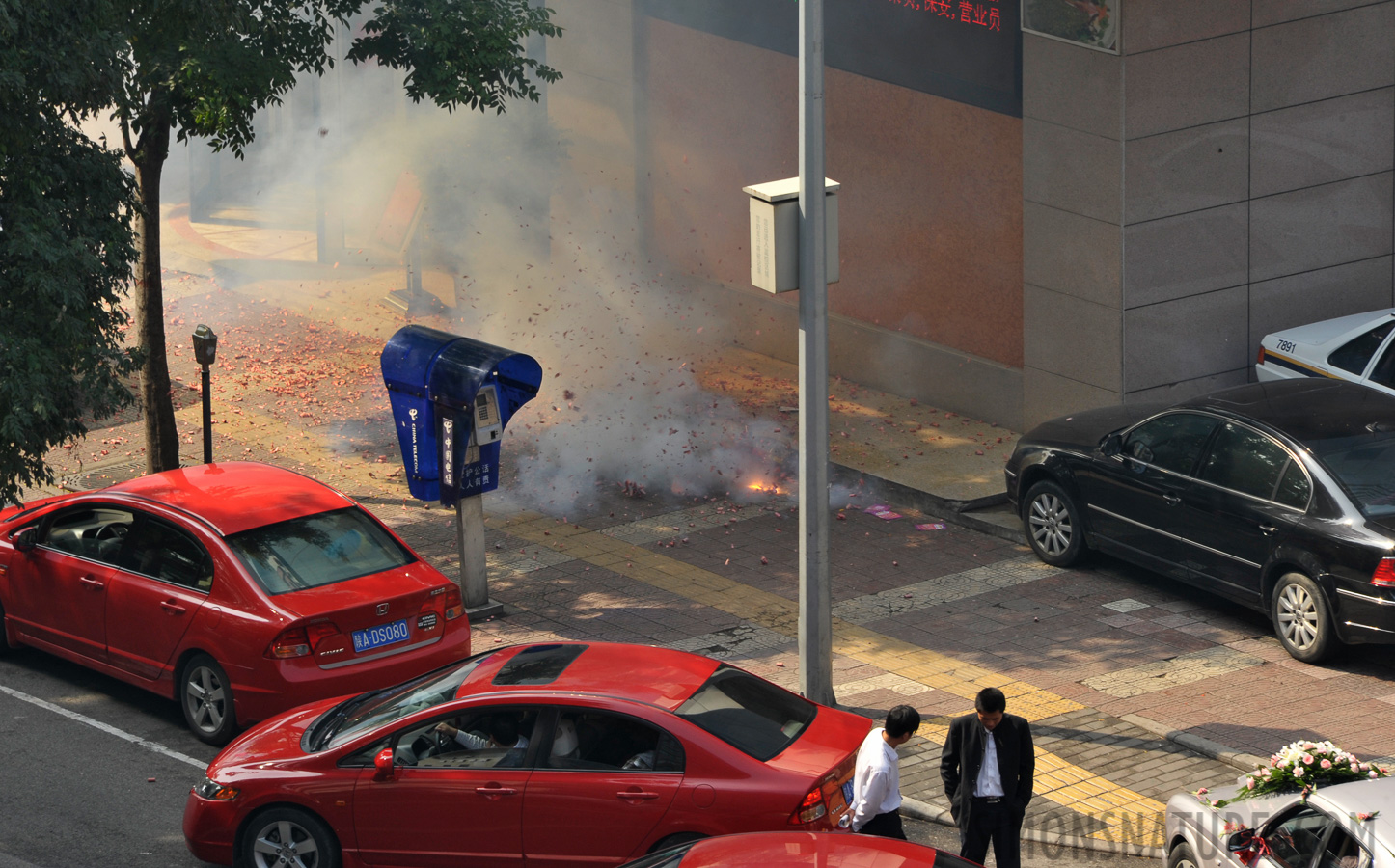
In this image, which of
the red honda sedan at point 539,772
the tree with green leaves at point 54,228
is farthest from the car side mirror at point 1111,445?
the tree with green leaves at point 54,228

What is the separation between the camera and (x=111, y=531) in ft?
36.9

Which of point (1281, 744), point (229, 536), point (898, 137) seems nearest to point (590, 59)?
point (898, 137)

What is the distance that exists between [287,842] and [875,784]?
302 cm

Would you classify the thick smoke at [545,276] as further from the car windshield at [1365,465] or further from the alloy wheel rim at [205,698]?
the car windshield at [1365,465]

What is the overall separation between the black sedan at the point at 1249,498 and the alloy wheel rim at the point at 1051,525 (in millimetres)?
10

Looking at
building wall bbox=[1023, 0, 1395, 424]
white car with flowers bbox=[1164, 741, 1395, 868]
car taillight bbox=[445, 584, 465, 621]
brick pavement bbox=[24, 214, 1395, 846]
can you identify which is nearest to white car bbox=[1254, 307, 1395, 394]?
building wall bbox=[1023, 0, 1395, 424]

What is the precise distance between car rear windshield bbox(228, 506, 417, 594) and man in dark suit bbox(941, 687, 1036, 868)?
14.3 ft

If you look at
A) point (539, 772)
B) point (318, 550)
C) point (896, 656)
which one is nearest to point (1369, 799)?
point (539, 772)

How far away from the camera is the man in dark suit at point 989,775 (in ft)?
26.2

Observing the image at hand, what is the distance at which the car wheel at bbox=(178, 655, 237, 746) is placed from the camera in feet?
34.0

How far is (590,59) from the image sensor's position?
21.3m

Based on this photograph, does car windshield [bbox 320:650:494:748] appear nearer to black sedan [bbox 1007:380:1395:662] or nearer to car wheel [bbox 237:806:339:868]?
car wheel [bbox 237:806:339:868]

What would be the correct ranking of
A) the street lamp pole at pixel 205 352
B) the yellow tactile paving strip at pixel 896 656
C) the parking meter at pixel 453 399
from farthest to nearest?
the street lamp pole at pixel 205 352 < the parking meter at pixel 453 399 < the yellow tactile paving strip at pixel 896 656

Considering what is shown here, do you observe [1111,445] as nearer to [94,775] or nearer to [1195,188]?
[1195,188]
